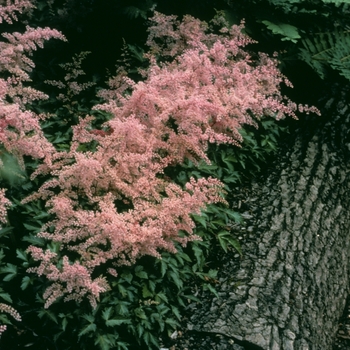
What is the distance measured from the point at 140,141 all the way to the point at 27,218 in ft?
2.84

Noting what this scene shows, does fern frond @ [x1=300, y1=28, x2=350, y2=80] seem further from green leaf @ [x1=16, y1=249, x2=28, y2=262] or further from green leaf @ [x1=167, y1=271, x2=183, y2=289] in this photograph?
green leaf @ [x1=16, y1=249, x2=28, y2=262]

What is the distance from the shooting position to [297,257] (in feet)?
12.4

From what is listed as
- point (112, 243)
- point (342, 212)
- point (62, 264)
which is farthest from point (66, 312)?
point (342, 212)

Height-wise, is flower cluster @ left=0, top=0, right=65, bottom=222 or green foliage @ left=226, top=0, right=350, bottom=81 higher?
green foliage @ left=226, top=0, right=350, bottom=81

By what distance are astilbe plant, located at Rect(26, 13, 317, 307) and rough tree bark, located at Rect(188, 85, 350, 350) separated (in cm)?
69

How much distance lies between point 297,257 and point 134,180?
154cm

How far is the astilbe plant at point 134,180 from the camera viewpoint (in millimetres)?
2748

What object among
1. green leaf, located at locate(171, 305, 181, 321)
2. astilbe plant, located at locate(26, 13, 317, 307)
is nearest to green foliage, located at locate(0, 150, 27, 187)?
astilbe plant, located at locate(26, 13, 317, 307)

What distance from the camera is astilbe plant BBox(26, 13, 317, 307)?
2.75 metres

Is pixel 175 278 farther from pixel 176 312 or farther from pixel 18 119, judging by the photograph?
pixel 18 119

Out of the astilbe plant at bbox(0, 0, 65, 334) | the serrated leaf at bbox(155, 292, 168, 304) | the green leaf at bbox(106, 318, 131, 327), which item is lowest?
the green leaf at bbox(106, 318, 131, 327)

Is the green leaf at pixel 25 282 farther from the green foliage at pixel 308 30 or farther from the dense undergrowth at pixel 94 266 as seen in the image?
the green foliage at pixel 308 30

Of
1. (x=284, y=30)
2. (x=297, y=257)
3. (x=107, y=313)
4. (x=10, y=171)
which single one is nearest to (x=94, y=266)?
(x=107, y=313)

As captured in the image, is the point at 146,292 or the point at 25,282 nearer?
the point at 25,282
